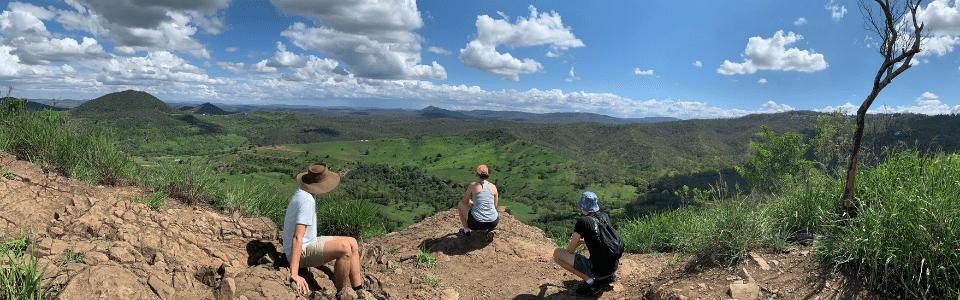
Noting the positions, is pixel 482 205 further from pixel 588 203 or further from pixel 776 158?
pixel 776 158

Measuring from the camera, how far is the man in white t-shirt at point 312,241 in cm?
369

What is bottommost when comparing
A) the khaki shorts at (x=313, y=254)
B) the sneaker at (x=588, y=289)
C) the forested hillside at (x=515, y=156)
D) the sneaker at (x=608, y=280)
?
the forested hillside at (x=515, y=156)

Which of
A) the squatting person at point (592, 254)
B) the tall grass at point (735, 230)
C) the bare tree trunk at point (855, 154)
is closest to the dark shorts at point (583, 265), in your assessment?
the squatting person at point (592, 254)

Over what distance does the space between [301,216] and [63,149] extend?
3.89 metres

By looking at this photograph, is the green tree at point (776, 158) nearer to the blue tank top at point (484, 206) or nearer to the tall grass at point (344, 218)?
the blue tank top at point (484, 206)

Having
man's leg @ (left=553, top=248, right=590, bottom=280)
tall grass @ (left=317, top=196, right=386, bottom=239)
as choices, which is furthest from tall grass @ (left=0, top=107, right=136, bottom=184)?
man's leg @ (left=553, top=248, right=590, bottom=280)

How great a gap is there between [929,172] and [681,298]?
2.72 m

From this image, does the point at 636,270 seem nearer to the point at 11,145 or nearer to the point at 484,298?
the point at 484,298

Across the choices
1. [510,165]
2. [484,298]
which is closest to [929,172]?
[484,298]

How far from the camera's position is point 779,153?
934 inches

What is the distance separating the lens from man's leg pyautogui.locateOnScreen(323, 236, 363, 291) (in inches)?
154

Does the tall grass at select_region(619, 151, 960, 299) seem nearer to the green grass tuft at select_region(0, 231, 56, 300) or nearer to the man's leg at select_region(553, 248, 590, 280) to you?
the man's leg at select_region(553, 248, 590, 280)

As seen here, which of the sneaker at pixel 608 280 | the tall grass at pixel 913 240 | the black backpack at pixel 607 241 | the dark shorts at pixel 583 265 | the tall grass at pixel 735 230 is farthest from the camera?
the sneaker at pixel 608 280

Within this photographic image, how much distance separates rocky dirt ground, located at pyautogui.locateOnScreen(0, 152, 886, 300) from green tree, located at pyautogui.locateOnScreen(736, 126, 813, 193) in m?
22.4
